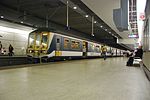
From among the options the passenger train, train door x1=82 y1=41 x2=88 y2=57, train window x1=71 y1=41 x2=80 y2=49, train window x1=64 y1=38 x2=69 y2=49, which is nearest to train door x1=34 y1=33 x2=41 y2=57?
the passenger train

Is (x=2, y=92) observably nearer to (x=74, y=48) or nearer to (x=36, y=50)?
(x=36, y=50)

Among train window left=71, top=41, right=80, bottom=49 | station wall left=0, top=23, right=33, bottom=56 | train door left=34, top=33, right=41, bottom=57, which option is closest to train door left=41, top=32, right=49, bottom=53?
train door left=34, top=33, right=41, bottom=57

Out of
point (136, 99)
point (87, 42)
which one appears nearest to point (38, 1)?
point (87, 42)

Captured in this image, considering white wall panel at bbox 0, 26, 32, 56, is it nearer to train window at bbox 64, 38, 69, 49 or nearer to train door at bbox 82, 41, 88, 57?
train door at bbox 82, 41, 88, 57

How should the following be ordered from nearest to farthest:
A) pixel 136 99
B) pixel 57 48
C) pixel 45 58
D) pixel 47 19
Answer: pixel 136 99, pixel 45 58, pixel 57 48, pixel 47 19

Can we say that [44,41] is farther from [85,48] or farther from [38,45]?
[85,48]

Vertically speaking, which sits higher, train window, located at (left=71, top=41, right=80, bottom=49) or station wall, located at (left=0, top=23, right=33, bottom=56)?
station wall, located at (left=0, top=23, right=33, bottom=56)

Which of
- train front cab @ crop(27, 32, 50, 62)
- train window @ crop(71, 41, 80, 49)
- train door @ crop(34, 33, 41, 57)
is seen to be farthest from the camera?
train window @ crop(71, 41, 80, 49)

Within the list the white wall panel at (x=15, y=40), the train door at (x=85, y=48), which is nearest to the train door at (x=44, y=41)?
the train door at (x=85, y=48)

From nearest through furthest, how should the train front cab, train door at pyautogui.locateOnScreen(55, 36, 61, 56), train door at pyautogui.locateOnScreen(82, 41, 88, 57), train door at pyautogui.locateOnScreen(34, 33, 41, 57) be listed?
the train front cab, train door at pyautogui.locateOnScreen(34, 33, 41, 57), train door at pyautogui.locateOnScreen(55, 36, 61, 56), train door at pyautogui.locateOnScreen(82, 41, 88, 57)

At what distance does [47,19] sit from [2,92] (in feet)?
59.6

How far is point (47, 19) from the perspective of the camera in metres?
21.4

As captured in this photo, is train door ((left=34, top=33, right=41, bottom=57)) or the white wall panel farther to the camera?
the white wall panel

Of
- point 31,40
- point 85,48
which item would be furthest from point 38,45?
point 85,48
